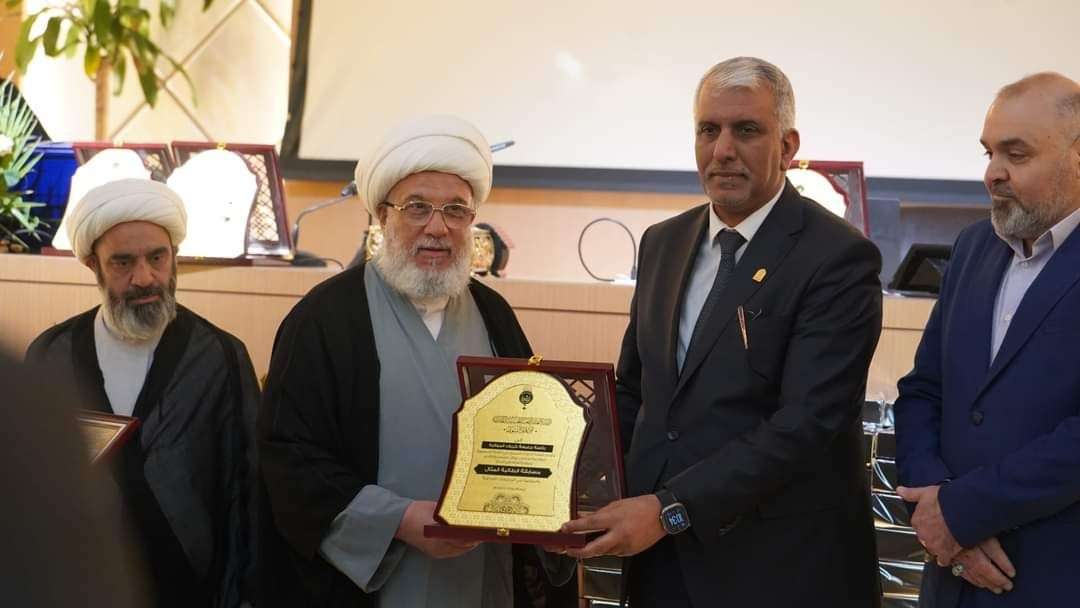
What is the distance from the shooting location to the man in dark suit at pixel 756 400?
6.92 feet

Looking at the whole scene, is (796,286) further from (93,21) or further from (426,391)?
(93,21)

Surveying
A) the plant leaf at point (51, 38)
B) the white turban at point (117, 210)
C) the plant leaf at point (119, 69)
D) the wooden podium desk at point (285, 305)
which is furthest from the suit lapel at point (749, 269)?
the plant leaf at point (51, 38)

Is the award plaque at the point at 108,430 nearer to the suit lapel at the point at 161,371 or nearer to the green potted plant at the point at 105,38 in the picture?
the suit lapel at the point at 161,371

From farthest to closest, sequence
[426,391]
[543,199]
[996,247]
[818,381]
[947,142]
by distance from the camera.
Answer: [543,199], [947,142], [426,391], [996,247], [818,381]

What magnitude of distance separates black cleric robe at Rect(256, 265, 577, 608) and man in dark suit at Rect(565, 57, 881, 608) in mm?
506

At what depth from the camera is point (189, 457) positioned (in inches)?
109

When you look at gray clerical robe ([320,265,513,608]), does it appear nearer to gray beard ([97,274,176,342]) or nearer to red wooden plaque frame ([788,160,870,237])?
gray beard ([97,274,176,342])

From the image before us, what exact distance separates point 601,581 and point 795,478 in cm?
91

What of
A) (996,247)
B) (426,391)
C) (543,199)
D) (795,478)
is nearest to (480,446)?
(426,391)

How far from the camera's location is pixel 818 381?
6.93 ft

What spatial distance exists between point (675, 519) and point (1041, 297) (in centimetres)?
75

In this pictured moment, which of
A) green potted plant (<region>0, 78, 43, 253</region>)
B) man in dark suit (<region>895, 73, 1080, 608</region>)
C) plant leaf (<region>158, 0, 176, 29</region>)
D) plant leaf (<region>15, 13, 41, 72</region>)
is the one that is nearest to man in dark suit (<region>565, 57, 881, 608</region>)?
man in dark suit (<region>895, 73, 1080, 608</region>)

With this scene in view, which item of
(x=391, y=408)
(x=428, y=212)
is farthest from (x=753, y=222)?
(x=391, y=408)

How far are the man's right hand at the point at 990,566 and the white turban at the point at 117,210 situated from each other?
2.01m
